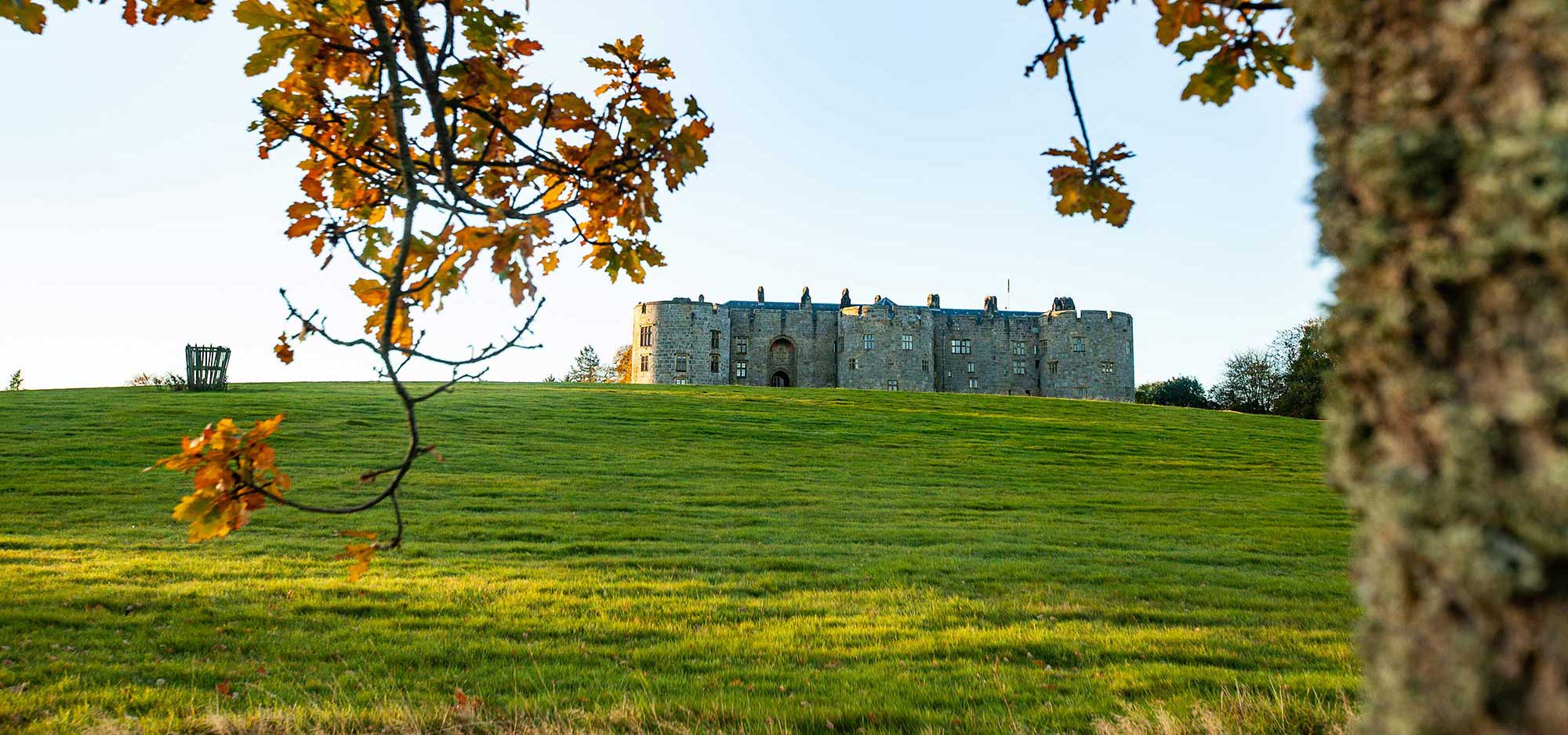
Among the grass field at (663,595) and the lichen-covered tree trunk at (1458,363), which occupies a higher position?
the lichen-covered tree trunk at (1458,363)

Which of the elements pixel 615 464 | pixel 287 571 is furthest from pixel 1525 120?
pixel 615 464

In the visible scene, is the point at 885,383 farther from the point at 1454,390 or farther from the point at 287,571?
the point at 1454,390

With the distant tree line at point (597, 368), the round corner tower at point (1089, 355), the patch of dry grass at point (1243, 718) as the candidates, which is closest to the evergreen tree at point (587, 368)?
the distant tree line at point (597, 368)

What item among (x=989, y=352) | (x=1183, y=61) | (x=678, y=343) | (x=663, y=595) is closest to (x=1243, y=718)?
(x=1183, y=61)

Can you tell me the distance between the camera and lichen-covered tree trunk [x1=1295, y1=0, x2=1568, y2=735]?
0.92 meters

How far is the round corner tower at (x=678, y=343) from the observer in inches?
2571

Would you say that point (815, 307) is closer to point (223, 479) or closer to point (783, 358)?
point (783, 358)

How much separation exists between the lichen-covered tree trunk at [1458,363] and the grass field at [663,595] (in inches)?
175

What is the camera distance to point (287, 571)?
34.3ft

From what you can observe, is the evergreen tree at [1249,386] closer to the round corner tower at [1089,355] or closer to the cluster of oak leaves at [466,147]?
the round corner tower at [1089,355]

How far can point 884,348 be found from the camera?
220ft

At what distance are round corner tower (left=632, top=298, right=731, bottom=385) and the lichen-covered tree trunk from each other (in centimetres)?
6411

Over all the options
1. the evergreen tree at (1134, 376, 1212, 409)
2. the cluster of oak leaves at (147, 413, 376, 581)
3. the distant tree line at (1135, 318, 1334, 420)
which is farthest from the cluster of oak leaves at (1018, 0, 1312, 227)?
the evergreen tree at (1134, 376, 1212, 409)

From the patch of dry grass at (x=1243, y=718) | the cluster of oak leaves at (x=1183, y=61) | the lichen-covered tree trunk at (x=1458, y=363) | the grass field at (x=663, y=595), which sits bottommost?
the grass field at (x=663, y=595)
